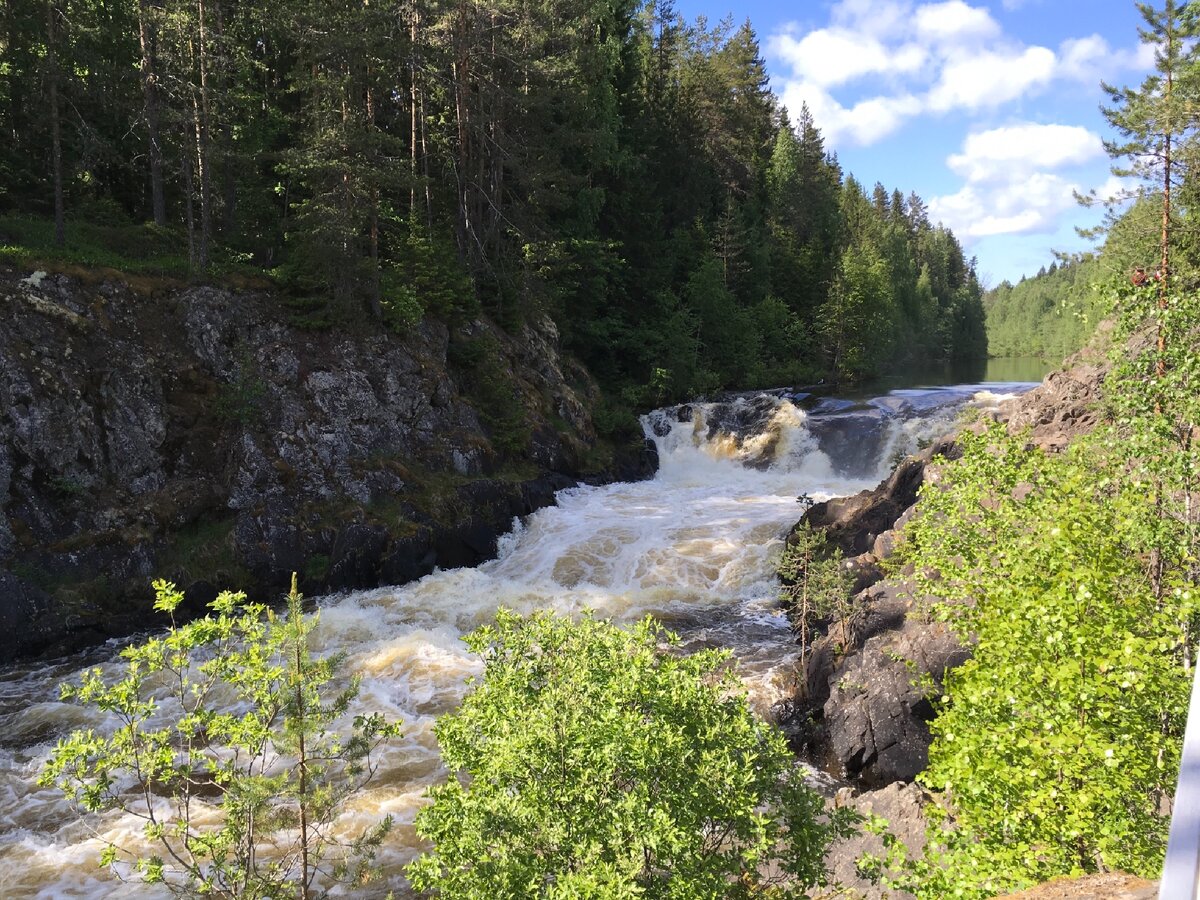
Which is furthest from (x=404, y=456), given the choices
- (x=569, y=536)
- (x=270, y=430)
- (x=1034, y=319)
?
(x=1034, y=319)

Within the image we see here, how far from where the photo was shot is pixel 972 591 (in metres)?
7.37

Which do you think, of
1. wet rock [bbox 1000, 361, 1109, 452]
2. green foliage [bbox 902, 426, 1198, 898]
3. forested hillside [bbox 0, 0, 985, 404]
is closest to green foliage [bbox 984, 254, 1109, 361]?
forested hillside [bbox 0, 0, 985, 404]

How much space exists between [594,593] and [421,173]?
20488 mm

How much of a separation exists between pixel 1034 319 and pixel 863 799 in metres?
150

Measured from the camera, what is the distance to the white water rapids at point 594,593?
10.1 m

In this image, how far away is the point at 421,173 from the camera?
29.6m

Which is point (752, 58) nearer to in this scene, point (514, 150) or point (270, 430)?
point (514, 150)

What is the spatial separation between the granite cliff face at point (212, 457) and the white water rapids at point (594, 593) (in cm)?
133

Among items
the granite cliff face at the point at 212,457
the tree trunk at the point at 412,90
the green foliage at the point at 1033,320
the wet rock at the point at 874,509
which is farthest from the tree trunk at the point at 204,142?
the green foliage at the point at 1033,320

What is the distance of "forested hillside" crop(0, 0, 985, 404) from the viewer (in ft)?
70.1

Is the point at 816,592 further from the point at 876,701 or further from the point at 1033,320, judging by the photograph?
the point at 1033,320

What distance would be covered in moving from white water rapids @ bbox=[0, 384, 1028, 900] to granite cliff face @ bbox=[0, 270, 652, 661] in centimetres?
133

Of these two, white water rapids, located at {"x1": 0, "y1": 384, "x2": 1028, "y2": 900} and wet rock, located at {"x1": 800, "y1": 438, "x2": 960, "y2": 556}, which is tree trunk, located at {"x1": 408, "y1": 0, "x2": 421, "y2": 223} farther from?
wet rock, located at {"x1": 800, "y1": 438, "x2": 960, "y2": 556}

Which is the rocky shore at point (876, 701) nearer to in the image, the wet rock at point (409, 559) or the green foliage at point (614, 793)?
the green foliage at point (614, 793)
